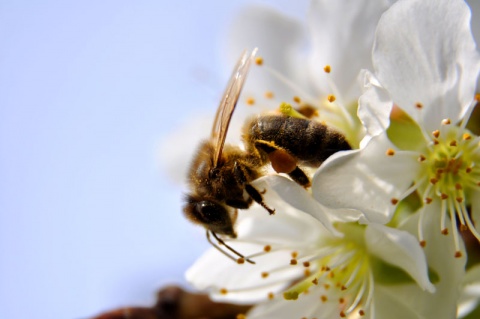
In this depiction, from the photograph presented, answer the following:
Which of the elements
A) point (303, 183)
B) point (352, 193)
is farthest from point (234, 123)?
point (352, 193)

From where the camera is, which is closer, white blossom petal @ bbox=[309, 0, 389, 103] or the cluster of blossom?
the cluster of blossom

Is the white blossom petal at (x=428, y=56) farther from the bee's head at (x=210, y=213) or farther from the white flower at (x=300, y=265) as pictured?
the bee's head at (x=210, y=213)

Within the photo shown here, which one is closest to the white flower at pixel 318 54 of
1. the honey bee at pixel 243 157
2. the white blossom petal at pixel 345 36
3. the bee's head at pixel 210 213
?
the white blossom petal at pixel 345 36

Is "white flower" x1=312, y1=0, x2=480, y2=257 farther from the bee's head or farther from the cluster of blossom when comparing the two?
the bee's head

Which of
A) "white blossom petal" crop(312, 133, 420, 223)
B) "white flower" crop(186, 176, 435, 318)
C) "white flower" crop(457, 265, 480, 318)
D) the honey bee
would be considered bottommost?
"white flower" crop(457, 265, 480, 318)

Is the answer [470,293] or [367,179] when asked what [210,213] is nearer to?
[367,179]

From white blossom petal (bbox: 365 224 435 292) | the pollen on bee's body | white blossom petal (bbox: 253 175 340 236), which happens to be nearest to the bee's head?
white blossom petal (bbox: 253 175 340 236)

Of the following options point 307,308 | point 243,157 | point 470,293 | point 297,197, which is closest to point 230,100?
point 243,157
